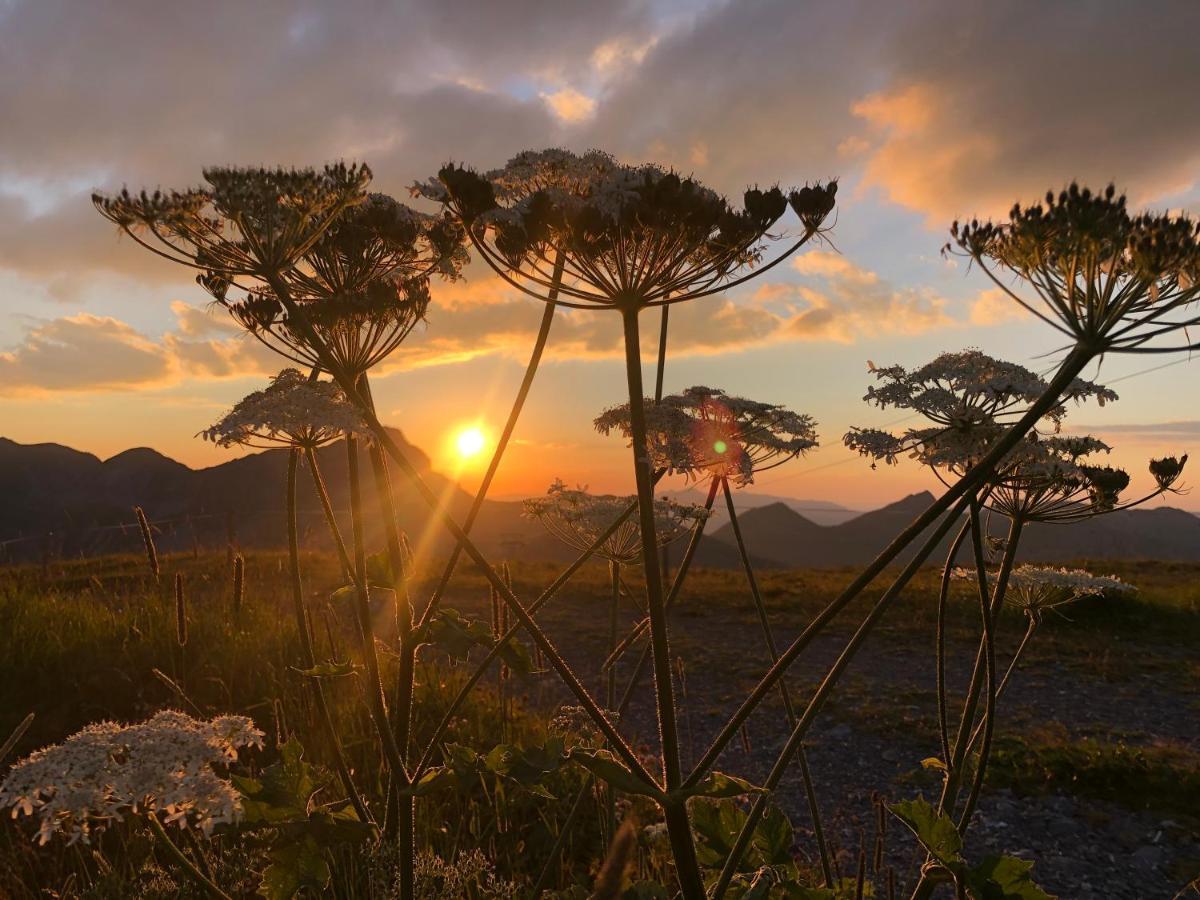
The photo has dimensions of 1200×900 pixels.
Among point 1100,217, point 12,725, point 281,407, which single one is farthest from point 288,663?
point 1100,217

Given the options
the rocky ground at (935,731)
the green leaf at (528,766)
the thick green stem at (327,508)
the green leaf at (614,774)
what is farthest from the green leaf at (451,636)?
the rocky ground at (935,731)

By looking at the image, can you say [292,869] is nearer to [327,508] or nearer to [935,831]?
[327,508]

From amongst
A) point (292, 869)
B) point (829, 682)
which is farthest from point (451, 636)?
point (829, 682)

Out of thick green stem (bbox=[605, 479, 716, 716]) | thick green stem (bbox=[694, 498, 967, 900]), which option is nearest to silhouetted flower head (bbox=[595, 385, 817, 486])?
thick green stem (bbox=[605, 479, 716, 716])

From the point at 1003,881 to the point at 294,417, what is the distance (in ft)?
14.5

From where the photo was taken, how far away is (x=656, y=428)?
4.70 meters

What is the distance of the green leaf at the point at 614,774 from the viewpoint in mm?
3014

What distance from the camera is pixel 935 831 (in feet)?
11.1

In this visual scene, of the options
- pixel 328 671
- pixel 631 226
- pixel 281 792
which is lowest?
pixel 281 792

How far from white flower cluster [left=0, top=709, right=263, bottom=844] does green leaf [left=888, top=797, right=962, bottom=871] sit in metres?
3.03

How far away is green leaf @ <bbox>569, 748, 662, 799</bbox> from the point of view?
301cm

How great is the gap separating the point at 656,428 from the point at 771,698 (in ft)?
36.4

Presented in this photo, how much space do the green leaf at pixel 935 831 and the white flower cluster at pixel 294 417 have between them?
3.47m

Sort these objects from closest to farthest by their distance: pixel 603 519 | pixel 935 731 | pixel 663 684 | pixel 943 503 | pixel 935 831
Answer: pixel 943 503 → pixel 663 684 → pixel 935 831 → pixel 603 519 → pixel 935 731
